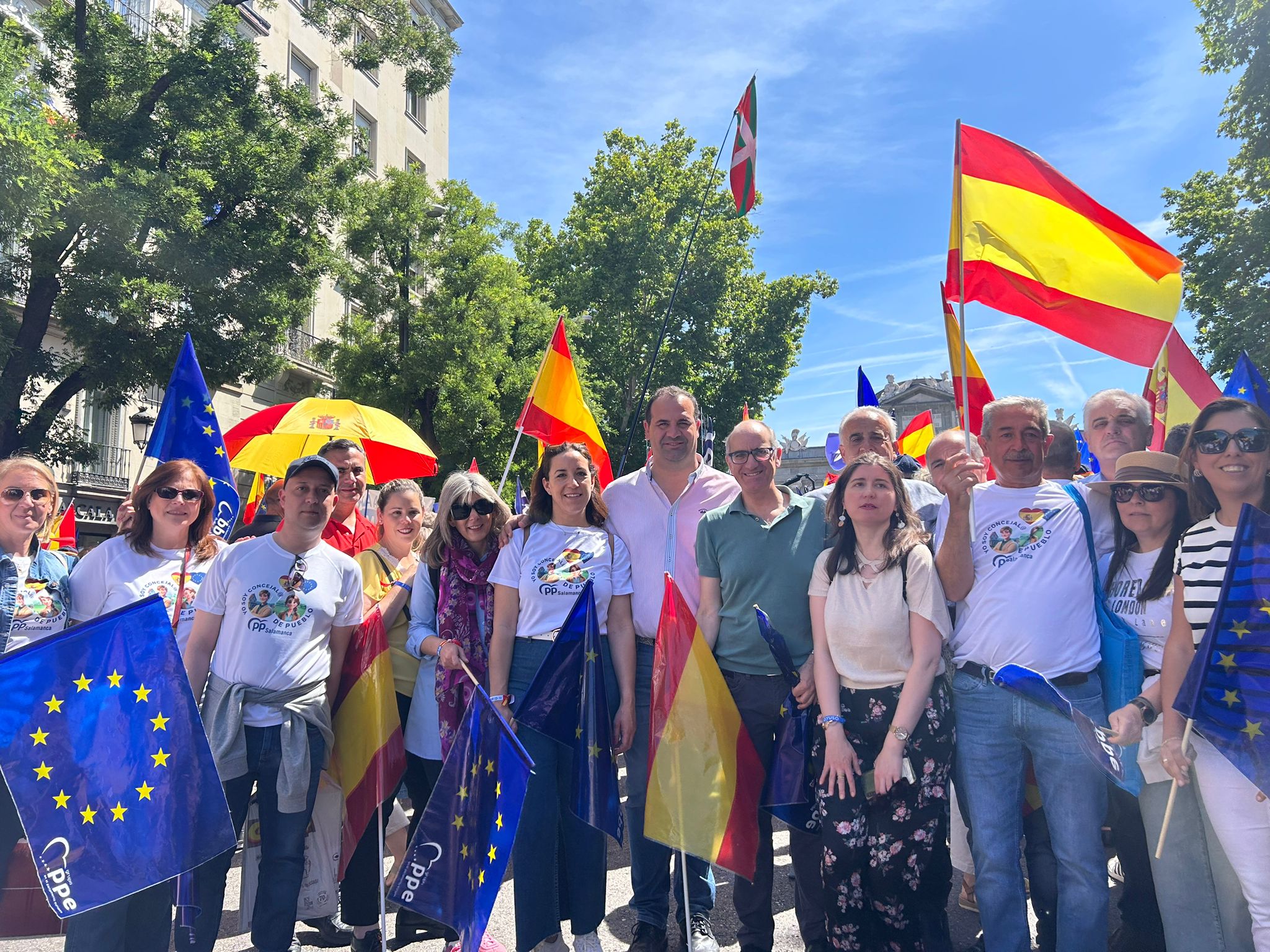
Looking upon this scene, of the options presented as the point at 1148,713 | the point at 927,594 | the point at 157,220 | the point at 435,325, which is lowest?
the point at 1148,713

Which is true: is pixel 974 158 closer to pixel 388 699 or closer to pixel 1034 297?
pixel 1034 297

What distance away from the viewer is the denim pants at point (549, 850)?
12.1 feet

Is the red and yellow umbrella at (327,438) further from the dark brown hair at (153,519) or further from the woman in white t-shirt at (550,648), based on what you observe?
the woman in white t-shirt at (550,648)

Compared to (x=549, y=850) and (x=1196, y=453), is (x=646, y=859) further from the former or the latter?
(x=1196, y=453)

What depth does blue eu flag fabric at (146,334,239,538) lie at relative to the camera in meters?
4.84

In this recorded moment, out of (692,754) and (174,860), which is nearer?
(174,860)

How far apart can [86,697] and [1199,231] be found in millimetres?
24326

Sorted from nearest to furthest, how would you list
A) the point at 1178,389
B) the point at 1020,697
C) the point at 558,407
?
the point at 1020,697
the point at 1178,389
the point at 558,407

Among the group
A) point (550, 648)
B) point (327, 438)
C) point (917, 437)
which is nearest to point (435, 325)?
point (917, 437)

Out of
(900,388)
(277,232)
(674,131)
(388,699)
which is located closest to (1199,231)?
(674,131)

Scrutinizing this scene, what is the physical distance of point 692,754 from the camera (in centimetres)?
358

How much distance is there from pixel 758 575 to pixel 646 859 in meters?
1.30

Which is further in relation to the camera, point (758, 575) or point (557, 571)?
point (557, 571)

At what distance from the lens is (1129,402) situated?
4.14m
